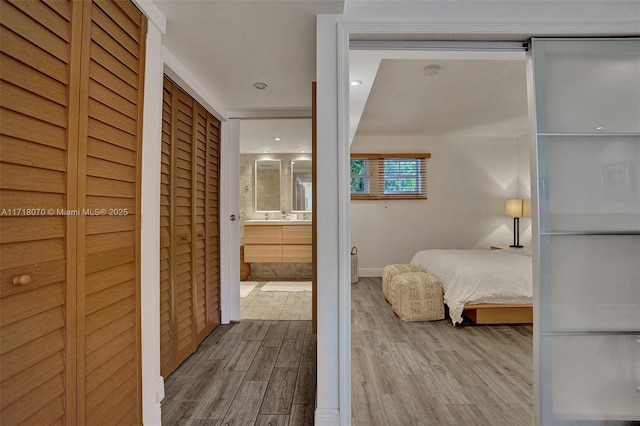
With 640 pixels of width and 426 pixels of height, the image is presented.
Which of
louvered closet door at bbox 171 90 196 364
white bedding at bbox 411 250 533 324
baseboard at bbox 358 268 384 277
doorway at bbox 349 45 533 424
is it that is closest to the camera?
doorway at bbox 349 45 533 424

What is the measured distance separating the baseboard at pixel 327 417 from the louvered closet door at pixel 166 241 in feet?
3.59

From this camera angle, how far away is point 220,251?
9.09 ft

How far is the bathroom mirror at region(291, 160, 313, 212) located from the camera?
16.1 ft

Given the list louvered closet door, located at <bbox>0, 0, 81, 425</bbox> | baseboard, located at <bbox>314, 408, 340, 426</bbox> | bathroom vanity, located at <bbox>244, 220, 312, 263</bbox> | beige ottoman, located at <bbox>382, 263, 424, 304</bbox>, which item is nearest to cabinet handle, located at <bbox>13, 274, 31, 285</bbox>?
louvered closet door, located at <bbox>0, 0, 81, 425</bbox>

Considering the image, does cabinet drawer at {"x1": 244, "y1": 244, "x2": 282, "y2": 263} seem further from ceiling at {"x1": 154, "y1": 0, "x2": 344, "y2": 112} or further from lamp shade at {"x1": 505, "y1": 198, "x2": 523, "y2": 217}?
lamp shade at {"x1": 505, "y1": 198, "x2": 523, "y2": 217}

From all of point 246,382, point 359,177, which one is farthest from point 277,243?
point 246,382

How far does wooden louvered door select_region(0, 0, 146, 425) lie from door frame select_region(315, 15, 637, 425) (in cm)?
83

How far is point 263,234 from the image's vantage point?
443cm

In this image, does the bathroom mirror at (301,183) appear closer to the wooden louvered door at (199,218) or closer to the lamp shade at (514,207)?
the wooden louvered door at (199,218)

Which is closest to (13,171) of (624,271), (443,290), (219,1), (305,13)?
(219,1)

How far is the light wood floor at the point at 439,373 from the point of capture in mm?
1552

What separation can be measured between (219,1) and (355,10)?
2.09 feet

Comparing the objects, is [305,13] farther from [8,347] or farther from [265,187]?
[265,187]
